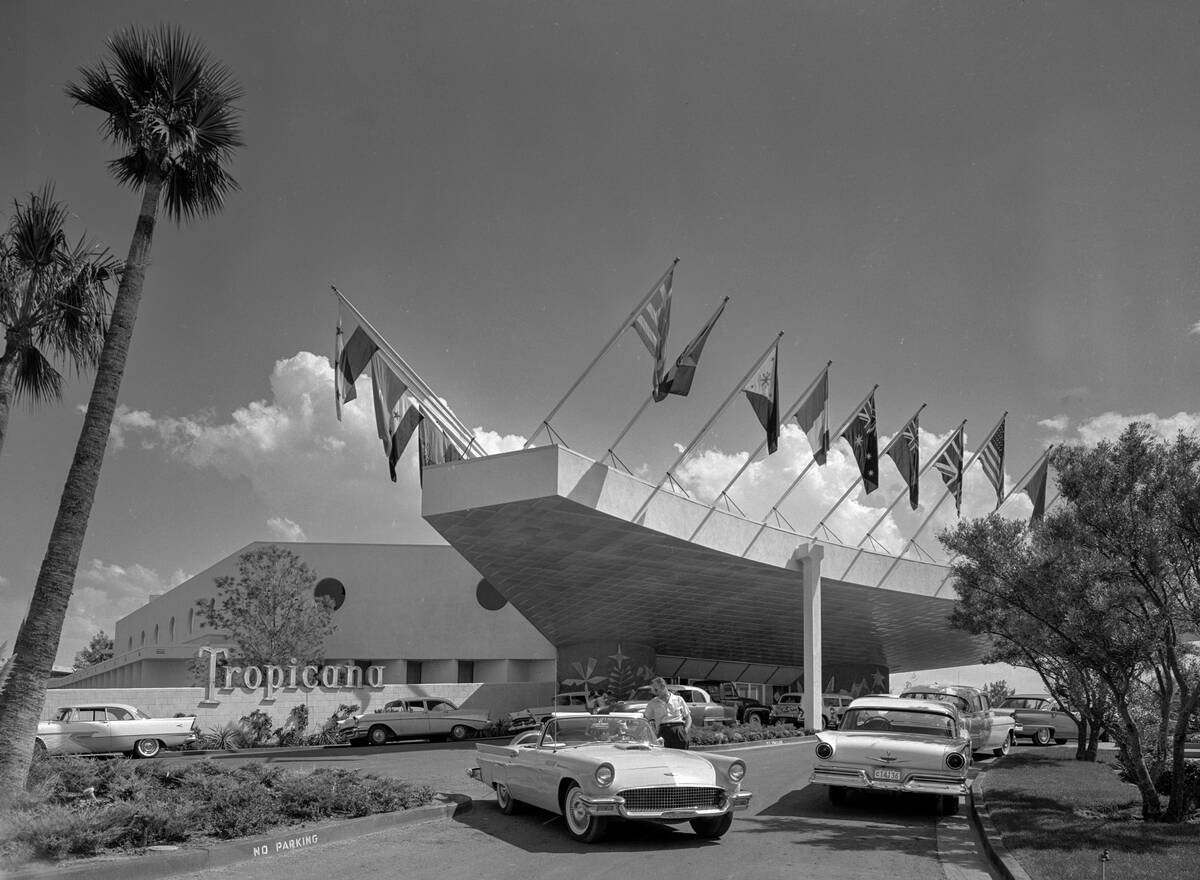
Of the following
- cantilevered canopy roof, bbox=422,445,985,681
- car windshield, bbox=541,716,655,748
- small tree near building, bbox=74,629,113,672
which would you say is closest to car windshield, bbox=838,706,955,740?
car windshield, bbox=541,716,655,748

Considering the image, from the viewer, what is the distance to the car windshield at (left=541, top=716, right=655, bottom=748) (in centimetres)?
1120

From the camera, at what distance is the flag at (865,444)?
32.2 meters

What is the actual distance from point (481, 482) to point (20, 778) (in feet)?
49.4

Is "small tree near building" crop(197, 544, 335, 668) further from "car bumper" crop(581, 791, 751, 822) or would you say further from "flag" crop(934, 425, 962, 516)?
"car bumper" crop(581, 791, 751, 822)

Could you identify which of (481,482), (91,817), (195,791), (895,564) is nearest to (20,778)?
(195,791)

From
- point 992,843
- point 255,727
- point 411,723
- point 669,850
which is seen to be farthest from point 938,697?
point 255,727

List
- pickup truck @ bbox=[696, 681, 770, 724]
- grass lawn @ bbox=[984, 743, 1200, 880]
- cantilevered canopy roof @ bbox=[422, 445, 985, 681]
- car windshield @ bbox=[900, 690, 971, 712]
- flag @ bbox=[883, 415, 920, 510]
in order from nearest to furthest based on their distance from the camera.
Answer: grass lawn @ bbox=[984, 743, 1200, 880] → car windshield @ bbox=[900, 690, 971, 712] → cantilevered canopy roof @ bbox=[422, 445, 985, 681] → flag @ bbox=[883, 415, 920, 510] → pickup truck @ bbox=[696, 681, 770, 724]

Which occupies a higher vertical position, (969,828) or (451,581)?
(451,581)

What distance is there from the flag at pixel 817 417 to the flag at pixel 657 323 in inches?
275

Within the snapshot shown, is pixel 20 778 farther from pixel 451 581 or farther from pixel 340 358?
pixel 451 581

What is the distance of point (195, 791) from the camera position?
9.87 meters

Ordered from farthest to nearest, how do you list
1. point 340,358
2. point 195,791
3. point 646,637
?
point 646,637 → point 340,358 → point 195,791

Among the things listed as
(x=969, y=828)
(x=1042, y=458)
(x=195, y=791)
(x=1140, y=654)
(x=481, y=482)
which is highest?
(x=1042, y=458)

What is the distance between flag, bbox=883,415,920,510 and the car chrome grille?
83.0 feet
